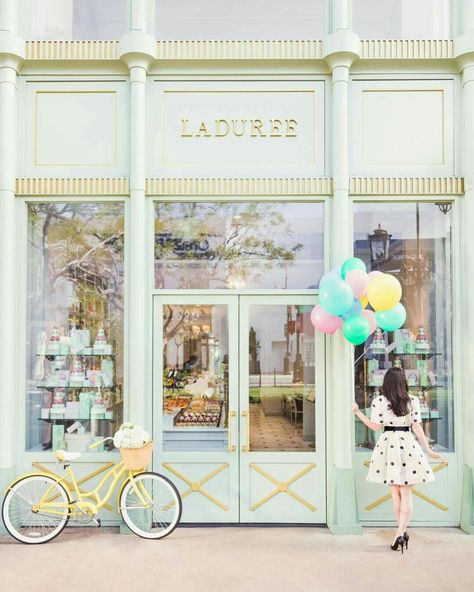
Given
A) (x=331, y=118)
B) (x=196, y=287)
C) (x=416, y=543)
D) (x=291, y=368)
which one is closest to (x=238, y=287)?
(x=196, y=287)

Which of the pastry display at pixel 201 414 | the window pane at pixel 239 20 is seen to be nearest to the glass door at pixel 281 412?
the pastry display at pixel 201 414

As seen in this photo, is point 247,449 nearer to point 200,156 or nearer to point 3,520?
point 3,520

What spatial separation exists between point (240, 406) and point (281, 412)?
422 millimetres

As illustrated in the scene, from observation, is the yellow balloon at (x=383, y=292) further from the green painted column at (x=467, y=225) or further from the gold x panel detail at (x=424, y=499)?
the gold x panel detail at (x=424, y=499)

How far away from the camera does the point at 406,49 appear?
623 centimetres

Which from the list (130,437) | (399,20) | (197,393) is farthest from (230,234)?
(399,20)

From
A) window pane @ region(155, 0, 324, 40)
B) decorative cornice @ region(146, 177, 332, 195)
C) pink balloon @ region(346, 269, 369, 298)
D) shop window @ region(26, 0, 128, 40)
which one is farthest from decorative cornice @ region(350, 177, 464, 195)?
shop window @ region(26, 0, 128, 40)

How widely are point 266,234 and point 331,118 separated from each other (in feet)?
4.42

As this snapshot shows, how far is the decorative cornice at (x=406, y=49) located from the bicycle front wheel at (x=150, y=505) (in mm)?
4650

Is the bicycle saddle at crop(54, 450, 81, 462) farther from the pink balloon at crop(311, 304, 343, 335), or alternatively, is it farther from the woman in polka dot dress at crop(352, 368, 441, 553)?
the woman in polka dot dress at crop(352, 368, 441, 553)

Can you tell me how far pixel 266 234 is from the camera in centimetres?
641

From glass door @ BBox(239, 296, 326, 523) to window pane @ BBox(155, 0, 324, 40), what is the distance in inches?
108

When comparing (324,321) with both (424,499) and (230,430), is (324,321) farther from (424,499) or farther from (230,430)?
(424,499)

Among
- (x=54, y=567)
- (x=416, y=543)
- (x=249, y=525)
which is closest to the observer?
(x=54, y=567)
